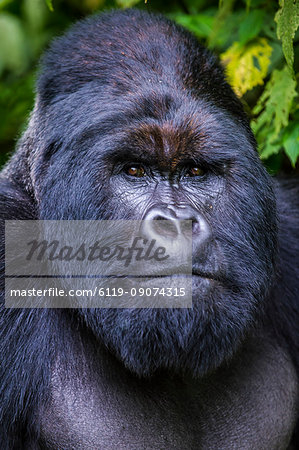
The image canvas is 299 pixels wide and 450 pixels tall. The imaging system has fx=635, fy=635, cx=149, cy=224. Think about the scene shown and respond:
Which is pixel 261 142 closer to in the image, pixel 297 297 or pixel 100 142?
pixel 297 297

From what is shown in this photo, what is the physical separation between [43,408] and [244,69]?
3063mm

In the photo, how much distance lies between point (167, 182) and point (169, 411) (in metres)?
1.25

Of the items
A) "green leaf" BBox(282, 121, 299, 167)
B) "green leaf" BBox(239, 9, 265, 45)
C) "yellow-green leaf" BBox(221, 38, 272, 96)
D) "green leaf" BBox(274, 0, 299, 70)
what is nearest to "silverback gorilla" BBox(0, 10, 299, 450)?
"green leaf" BBox(274, 0, 299, 70)

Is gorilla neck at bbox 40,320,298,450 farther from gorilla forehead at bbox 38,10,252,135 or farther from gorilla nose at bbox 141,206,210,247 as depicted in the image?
gorilla forehead at bbox 38,10,252,135

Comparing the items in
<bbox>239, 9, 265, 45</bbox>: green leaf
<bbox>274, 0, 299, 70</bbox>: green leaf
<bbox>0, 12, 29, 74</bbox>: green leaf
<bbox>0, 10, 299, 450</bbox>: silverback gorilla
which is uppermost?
<bbox>274, 0, 299, 70</bbox>: green leaf

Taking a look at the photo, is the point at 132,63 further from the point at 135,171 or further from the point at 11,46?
the point at 11,46

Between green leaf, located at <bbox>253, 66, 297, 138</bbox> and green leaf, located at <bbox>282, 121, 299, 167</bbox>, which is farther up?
green leaf, located at <bbox>253, 66, 297, 138</bbox>

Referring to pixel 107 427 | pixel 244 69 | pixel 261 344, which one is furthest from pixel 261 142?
pixel 107 427

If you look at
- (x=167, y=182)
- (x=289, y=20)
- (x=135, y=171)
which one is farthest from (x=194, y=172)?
(x=289, y=20)

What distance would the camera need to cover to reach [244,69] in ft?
16.5

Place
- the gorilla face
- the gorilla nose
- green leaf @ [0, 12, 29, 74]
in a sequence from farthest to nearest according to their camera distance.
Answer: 1. green leaf @ [0, 12, 29, 74]
2. the gorilla face
3. the gorilla nose

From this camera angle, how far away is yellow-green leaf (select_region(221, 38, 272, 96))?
16.5 feet

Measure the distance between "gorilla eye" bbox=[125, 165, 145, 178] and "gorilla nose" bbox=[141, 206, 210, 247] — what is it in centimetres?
27

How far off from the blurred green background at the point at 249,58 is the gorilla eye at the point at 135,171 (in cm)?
94
